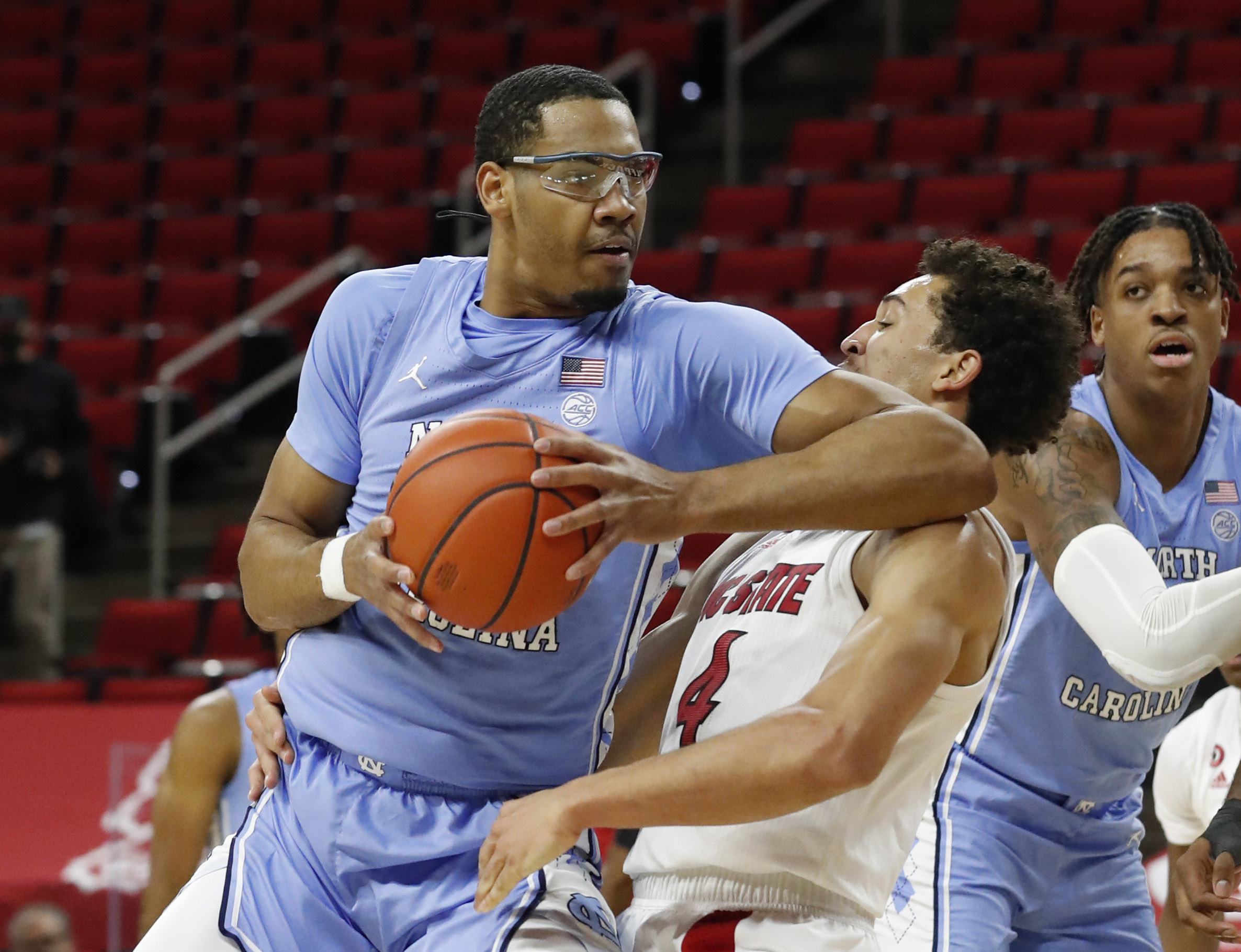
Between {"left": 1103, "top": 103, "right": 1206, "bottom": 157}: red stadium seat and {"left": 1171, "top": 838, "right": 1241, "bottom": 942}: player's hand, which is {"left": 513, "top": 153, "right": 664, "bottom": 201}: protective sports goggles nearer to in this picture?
{"left": 1171, "top": 838, "right": 1241, "bottom": 942}: player's hand

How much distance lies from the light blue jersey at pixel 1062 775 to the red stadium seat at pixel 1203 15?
7.75 m

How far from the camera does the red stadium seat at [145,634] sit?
26.8ft

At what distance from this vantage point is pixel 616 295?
8.75 feet

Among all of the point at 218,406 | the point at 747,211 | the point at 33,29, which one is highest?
the point at 33,29

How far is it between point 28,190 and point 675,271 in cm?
582

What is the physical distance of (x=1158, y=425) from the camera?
363 cm

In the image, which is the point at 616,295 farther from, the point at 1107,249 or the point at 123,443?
the point at 123,443

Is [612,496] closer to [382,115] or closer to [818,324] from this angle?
[818,324]

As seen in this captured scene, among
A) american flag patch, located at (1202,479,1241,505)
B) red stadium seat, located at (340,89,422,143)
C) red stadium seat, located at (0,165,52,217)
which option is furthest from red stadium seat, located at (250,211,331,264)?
american flag patch, located at (1202,479,1241,505)

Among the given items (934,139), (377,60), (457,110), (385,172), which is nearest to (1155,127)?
(934,139)

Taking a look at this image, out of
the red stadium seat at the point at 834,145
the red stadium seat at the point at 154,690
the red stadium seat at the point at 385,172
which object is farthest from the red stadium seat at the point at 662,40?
the red stadium seat at the point at 154,690

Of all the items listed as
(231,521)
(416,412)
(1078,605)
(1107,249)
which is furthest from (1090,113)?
(416,412)

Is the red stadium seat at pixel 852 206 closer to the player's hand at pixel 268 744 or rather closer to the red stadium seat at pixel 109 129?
the red stadium seat at pixel 109 129

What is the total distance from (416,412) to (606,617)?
0.44 meters
